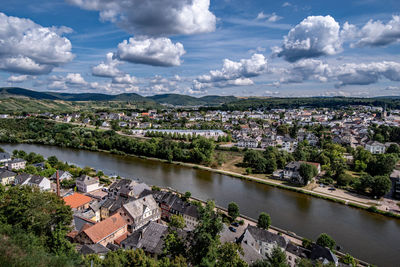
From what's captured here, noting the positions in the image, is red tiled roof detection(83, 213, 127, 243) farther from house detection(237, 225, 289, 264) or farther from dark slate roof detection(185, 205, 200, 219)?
house detection(237, 225, 289, 264)

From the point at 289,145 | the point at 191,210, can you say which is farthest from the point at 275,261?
the point at 289,145

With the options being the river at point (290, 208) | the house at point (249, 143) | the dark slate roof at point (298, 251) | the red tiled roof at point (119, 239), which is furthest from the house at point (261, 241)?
the house at point (249, 143)

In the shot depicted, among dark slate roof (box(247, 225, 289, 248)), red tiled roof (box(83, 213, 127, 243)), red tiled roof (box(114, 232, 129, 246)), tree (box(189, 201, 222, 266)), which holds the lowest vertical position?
red tiled roof (box(114, 232, 129, 246))

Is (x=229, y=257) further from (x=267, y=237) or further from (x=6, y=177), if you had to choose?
(x=6, y=177)

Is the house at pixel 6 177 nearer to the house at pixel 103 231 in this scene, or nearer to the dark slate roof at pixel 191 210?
the house at pixel 103 231

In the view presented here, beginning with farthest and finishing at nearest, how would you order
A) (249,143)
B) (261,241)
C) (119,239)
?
1. (249,143)
2. (119,239)
3. (261,241)

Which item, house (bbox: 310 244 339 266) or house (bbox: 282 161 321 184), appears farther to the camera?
house (bbox: 282 161 321 184)

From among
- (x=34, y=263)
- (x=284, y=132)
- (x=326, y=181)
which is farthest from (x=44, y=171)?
(x=284, y=132)

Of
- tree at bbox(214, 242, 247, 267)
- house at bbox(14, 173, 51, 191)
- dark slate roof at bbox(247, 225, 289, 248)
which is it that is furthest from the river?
tree at bbox(214, 242, 247, 267)
